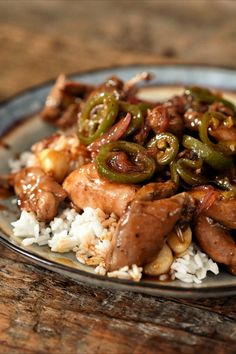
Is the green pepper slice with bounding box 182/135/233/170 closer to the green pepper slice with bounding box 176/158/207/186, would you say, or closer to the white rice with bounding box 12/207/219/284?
the green pepper slice with bounding box 176/158/207/186

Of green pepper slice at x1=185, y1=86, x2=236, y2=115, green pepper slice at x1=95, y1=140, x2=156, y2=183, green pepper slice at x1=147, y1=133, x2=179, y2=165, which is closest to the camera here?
green pepper slice at x1=95, y1=140, x2=156, y2=183

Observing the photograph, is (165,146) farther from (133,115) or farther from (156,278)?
(156,278)

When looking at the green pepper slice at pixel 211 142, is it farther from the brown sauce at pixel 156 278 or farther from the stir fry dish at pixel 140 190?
the brown sauce at pixel 156 278

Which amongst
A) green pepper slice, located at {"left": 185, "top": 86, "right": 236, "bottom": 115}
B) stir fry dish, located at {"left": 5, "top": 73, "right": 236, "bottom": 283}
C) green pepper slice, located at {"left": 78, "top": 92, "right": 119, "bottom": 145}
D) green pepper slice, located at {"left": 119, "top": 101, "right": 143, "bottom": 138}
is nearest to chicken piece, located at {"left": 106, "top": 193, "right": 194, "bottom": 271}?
stir fry dish, located at {"left": 5, "top": 73, "right": 236, "bottom": 283}

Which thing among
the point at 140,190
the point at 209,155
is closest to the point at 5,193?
the point at 140,190

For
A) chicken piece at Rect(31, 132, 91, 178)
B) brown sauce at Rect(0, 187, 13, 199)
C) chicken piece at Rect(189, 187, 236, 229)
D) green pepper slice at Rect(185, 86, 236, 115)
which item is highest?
green pepper slice at Rect(185, 86, 236, 115)

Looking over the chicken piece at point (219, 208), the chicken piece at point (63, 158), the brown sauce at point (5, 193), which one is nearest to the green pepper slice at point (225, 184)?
the chicken piece at point (219, 208)
